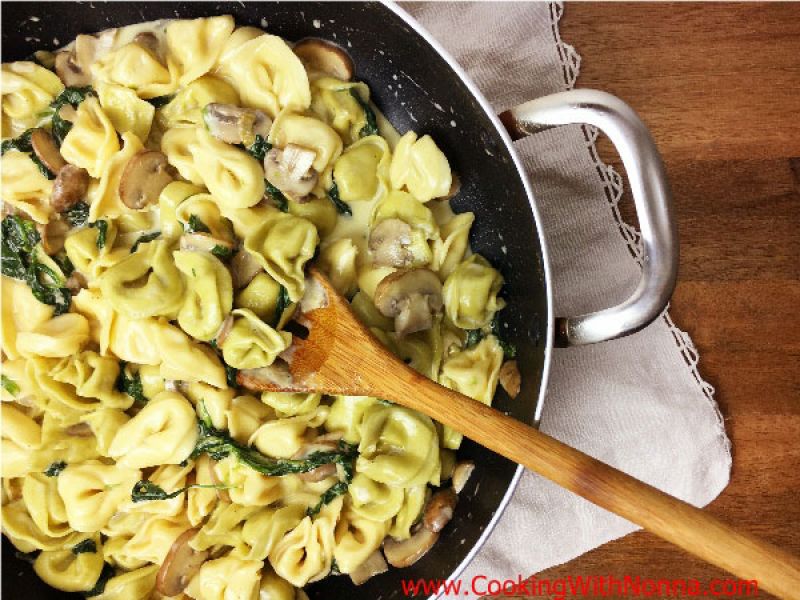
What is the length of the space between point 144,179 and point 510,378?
109 cm

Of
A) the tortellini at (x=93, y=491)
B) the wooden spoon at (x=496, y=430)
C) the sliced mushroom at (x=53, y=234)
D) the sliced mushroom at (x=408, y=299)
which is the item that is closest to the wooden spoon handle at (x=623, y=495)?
the wooden spoon at (x=496, y=430)

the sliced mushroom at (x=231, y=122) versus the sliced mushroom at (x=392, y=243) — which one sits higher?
the sliced mushroom at (x=231, y=122)

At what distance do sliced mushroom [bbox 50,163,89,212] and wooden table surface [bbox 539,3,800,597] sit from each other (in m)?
1.47

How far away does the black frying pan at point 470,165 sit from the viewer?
5.57 ft

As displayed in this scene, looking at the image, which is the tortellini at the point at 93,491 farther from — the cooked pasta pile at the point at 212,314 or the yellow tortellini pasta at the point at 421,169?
the yellow tortellini pasta at the point at 421,169

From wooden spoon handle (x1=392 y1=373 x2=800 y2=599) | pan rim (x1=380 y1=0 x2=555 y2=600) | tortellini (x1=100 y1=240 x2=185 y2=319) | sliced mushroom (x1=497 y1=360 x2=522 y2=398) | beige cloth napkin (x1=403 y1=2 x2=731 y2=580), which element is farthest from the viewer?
beige cloth napkin (x1=403 y1=2 x2=731 y2=580)

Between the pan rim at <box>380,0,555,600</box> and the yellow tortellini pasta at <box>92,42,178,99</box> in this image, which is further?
the yellow tortellini pasta at <box>92,42,178,99</box>

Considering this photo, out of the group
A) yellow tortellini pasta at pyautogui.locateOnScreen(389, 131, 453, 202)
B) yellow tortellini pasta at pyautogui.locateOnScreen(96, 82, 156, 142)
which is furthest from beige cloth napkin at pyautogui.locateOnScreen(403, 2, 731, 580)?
yellow tortellini pasta at pyautogui.locateOnScreen(96, 82, 156, 142)

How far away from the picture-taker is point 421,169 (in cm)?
210

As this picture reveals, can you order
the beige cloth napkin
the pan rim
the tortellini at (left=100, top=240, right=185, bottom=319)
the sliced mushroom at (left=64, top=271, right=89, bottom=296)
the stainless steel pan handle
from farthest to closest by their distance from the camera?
1. the beige cloth napkin
2. the sliced mushroom at (left=64, top=271, right=89, bottom=296)
3. the tortellini at (left=100, top=240, right=185, bottom=319)
4. the pan rim
5. the stainless steel pan handle

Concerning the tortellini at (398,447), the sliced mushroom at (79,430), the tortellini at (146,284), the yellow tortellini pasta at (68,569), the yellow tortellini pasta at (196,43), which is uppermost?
the yellow tortellini pasta at (196,43)

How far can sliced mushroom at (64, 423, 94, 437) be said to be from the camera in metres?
2.16

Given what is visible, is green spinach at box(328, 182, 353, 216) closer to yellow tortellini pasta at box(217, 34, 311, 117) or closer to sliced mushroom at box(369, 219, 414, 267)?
sliced mushroom at box(369, 219, 414, 267)

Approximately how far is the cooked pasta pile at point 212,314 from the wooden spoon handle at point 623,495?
292mm
